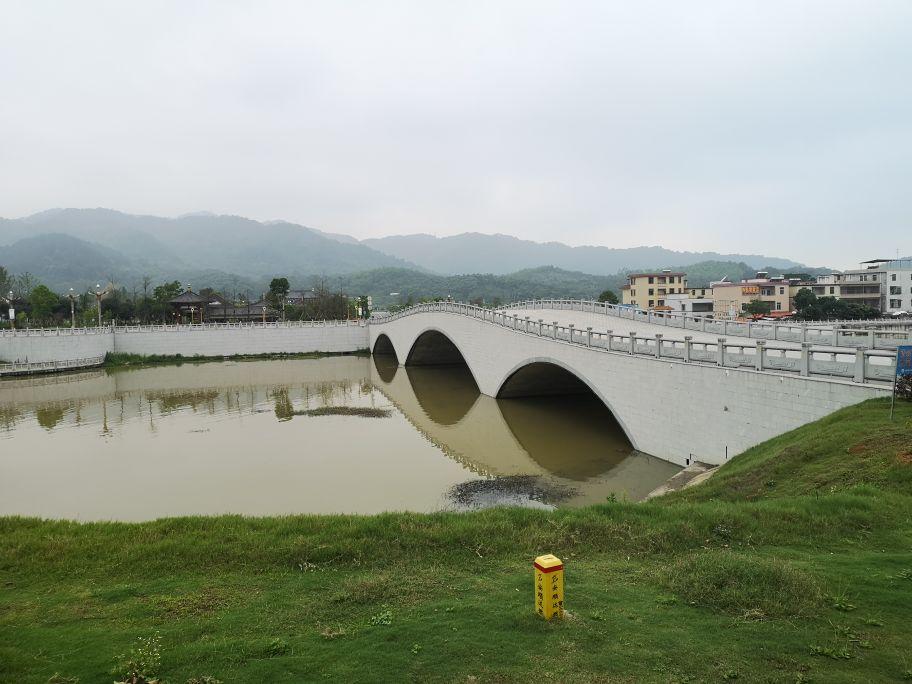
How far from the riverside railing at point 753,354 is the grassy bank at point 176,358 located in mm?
33857

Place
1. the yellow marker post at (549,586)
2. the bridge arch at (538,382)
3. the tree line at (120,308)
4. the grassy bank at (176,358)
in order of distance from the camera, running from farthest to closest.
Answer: the tree line at (120,308), the grassy bank at (176,358), the bridge arch at (538,382), the yellow marker post at (549,586)

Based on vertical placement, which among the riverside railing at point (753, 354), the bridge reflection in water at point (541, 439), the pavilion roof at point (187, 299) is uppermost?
the pavilion roof at point (187, 299)

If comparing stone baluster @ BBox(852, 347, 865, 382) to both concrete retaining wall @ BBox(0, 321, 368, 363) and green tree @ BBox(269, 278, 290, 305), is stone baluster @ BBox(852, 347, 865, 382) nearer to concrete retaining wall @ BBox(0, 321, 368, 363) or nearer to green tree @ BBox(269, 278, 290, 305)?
concrete retaining wall @ BBox(0, 321, 368, 363)

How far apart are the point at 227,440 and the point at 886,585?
19.8 m

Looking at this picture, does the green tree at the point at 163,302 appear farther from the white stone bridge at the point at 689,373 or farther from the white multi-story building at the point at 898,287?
the white multi-story building at the point at 898,287

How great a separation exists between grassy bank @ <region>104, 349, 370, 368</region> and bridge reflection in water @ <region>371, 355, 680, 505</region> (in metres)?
23.6

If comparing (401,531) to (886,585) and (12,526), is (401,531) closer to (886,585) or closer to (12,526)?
(886,585)

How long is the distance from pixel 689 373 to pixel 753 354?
1.69 m

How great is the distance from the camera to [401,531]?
731 centimetres

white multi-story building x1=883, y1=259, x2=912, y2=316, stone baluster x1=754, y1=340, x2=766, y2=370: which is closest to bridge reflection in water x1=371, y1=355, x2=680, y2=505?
stone baluster x1=754, y1=340, x2=766, y2=370

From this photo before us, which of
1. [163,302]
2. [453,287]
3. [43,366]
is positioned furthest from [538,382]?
[453,287]

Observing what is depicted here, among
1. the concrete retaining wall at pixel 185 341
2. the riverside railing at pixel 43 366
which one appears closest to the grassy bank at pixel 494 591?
the riverside railing at pixel 43 366

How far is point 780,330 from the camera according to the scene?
1998cm

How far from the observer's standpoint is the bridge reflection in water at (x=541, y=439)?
590 inches
